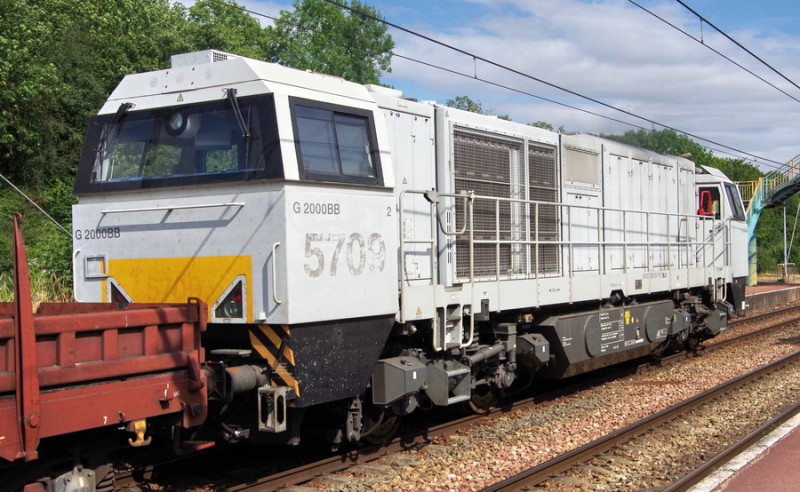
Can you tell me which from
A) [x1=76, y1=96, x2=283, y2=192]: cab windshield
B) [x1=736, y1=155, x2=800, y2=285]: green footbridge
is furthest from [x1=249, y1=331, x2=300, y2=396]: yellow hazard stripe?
[x1=736, y1=155, x2=800, y2=285]: green footbridge

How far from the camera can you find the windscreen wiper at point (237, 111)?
21.5ft

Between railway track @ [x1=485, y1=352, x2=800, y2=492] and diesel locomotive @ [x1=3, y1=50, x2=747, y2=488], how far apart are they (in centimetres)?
135

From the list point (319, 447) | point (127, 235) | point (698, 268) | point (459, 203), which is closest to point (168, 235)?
point (127, 235)

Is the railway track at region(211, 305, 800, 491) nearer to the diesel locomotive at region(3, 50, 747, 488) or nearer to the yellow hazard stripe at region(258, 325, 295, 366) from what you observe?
the diesel locomotive at region(3, 50, 747, 488)

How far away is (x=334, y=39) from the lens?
1987 inches

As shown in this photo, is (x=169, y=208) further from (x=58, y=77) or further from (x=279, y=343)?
(x=58, y=77)

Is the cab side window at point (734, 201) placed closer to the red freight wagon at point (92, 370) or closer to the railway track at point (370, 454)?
the railway track at point (370, 454)

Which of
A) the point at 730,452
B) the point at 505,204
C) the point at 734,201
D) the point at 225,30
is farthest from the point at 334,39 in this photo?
the point at 730,452

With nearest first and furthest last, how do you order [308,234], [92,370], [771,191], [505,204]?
[92,370], [308,234], [505,204], [771,191]

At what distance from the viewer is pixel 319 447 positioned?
27.9 ft

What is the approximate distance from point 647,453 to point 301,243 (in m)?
→ 4.54

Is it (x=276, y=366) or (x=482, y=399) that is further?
(x=482, y=399)

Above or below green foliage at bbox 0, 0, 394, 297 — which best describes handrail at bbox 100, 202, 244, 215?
below

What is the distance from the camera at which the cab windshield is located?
257 inches
